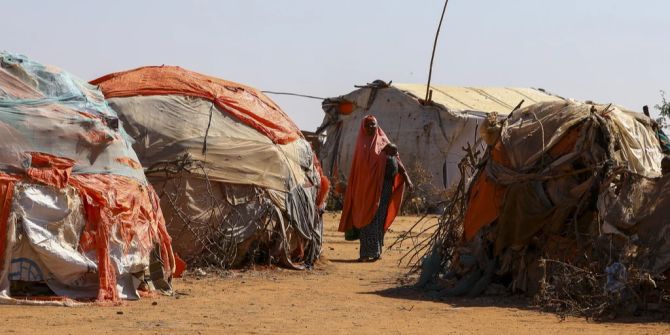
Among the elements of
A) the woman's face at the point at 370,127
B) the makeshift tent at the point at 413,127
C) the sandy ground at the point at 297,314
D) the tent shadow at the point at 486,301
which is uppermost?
the makeshift tent at the point at 413,127

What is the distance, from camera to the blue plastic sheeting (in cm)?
945

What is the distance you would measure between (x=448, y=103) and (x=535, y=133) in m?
14.5

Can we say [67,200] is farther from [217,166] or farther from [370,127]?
[370,127]

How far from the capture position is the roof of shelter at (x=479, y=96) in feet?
82.4

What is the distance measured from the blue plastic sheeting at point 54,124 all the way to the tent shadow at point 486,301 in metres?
2.42

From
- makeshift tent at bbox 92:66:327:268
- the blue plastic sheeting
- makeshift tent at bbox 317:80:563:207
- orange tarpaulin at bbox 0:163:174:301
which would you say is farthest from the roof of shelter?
orange tarpaulin at bbox 0:163:174:301

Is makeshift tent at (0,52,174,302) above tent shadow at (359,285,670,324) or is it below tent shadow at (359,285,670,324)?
above

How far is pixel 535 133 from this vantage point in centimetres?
1043

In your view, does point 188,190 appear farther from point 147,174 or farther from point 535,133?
point 535,133

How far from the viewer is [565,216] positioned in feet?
32.9

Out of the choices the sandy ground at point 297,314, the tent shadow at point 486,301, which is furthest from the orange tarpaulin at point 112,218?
the tent shadow at point 486,301

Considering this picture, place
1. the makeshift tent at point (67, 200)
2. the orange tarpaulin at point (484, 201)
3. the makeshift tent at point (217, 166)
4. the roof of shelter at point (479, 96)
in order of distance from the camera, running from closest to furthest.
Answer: the makeshift tent at point (67, 200), the orange tarpaulin at point (484, 201), the makeshift tent at point (217, 166), the roof of shelter at point (479, 96)

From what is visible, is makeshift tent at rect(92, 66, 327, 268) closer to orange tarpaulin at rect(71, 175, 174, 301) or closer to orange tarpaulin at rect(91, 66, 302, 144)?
orange tarpaulin at rect(91, 66, 302, 144)

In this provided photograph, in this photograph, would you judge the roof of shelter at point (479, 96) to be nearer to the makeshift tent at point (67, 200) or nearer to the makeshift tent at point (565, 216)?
the makeshift tent at point (565, 216)
